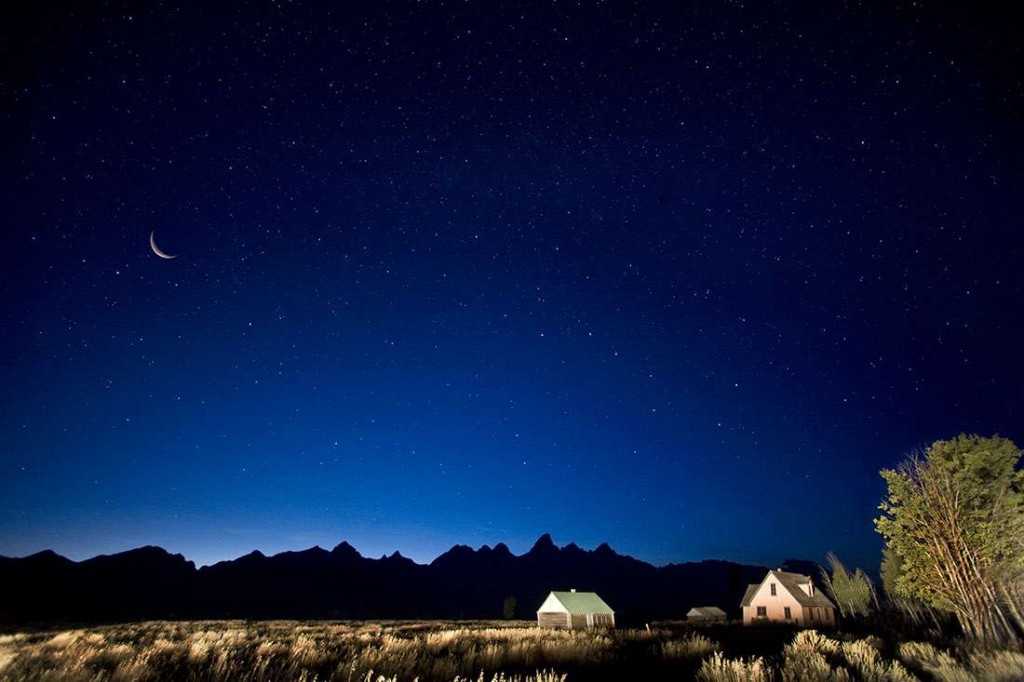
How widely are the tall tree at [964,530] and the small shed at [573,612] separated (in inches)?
1306

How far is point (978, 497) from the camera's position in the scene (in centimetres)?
1895

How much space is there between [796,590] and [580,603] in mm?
25964

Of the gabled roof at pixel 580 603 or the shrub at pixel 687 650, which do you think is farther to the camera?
the gabled roof at pixel 580 603

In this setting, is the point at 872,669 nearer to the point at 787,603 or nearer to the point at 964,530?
the point at 964,530

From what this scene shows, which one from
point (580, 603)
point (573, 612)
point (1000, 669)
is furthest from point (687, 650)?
point (580, 603)

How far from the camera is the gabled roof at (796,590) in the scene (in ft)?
185

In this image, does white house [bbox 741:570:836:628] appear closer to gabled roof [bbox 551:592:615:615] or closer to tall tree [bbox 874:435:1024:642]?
gabled roof [bbox 551:592:615:615]

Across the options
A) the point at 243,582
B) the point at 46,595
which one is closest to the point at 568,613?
the point at 46,595

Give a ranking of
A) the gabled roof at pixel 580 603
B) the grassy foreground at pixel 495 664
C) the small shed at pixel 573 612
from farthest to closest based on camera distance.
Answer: the gabled roof at pixel 580 603, the small shed at pixel 573 612, the grassy foreground at pixel 495 664

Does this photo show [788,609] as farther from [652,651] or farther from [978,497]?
[652,651]

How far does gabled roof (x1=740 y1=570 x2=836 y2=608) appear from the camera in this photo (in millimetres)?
56438

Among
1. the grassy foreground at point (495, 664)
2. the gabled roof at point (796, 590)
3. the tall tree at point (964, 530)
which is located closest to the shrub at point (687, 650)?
the grassy foreground at point (495, 664)

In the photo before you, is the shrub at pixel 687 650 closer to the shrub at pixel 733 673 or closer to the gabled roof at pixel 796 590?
the shrub at pixel 733 673

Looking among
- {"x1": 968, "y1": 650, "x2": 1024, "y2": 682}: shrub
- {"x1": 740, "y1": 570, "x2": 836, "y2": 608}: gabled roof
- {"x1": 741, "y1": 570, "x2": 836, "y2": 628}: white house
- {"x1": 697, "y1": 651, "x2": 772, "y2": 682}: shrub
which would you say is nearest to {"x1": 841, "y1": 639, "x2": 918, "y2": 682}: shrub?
{"x1": 968, "y1": 650, "x2": 1024, "y2": 682}: shrub
